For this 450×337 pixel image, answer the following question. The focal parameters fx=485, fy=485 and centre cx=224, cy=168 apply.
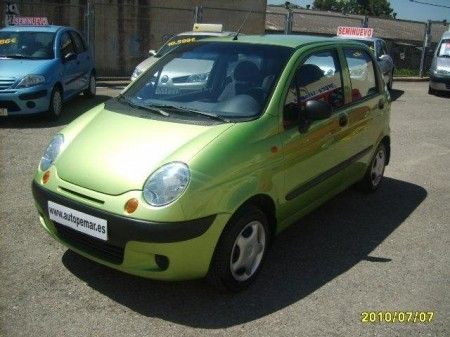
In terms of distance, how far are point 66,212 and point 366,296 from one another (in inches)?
84.0

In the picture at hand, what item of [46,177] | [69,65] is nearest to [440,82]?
[69,65]

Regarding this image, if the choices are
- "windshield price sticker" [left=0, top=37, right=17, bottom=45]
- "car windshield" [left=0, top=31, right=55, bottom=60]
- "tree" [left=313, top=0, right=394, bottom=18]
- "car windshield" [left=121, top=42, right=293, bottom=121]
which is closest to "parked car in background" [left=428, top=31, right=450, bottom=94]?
"car windshield" [left=0, top=31, right=55, bottom=60]

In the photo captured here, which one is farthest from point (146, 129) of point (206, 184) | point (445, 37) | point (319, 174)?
point (445, 37)

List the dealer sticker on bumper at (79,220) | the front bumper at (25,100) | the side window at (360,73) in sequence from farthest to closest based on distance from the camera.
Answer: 1. the front bumper at (25,100)
2. the side window at (360,73)
3. the dealer sticker on bumper at (79,220)

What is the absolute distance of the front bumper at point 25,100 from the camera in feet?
25.4

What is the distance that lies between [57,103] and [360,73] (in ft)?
18.7

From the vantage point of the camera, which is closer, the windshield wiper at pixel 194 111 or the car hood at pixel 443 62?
the windshield wiper at pixel 194 111

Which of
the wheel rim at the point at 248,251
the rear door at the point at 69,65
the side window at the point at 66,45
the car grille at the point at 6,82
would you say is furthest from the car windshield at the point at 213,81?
the side window at the point at 66,45

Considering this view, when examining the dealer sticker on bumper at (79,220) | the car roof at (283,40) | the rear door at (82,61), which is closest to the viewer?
the dealer sticker on bumper at (79,220)

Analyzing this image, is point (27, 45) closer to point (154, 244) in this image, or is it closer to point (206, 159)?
point (206, 159)

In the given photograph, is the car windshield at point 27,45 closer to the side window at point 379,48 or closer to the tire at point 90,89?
the tire at point 90,89

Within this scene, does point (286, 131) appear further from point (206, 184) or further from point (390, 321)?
point (390, 321)

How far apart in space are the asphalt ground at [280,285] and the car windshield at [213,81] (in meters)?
1.27

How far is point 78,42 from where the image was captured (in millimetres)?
10008
